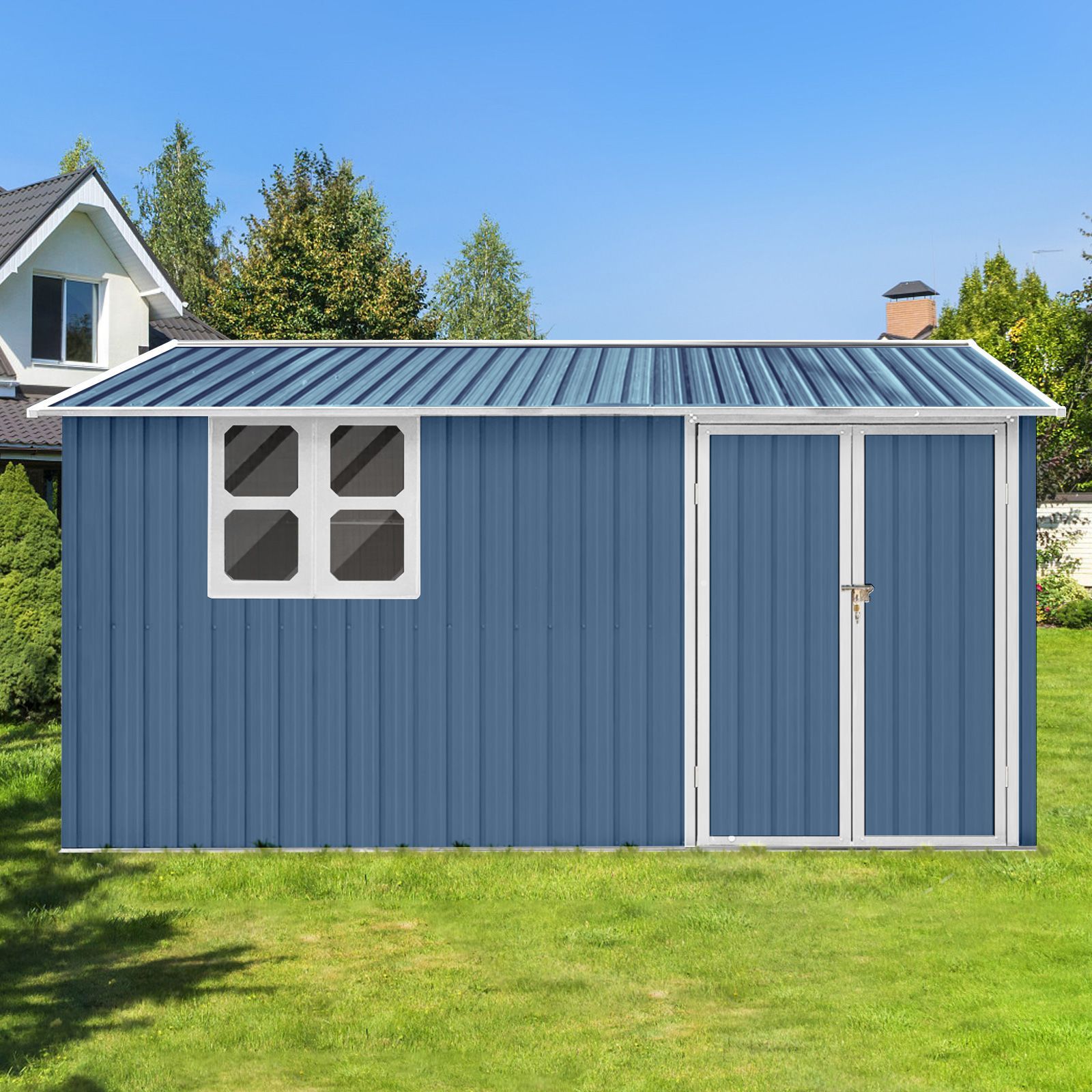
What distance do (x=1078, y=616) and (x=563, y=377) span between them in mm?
14537

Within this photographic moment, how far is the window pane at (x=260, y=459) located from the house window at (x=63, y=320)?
1217cm

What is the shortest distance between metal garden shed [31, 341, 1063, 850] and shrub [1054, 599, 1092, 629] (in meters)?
13.7

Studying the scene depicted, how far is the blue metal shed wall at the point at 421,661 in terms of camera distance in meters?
7.94

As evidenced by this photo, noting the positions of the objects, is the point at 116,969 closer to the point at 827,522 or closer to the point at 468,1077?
the point at 468,1077

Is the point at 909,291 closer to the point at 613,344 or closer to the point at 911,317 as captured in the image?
the point at 911,317

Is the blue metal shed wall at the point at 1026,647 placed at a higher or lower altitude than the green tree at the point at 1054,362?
lower

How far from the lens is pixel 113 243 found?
20141 millimetres

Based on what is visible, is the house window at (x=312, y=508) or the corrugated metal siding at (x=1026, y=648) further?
the house window at (x=312, y=508)

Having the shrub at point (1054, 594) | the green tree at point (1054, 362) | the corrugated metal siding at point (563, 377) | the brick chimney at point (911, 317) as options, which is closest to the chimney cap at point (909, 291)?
the brick chimney at point (911, 317)

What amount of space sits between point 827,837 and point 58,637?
8.09 meters

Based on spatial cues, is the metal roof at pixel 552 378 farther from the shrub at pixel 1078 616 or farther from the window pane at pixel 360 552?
the shrub at pixel 1078 616

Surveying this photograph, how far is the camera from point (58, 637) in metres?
12.9

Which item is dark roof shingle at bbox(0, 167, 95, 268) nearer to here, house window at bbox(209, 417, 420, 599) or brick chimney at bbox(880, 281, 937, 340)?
house window at bbox(209, 417, 420, 599)

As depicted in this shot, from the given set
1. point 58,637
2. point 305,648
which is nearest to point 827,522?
point 305,648
